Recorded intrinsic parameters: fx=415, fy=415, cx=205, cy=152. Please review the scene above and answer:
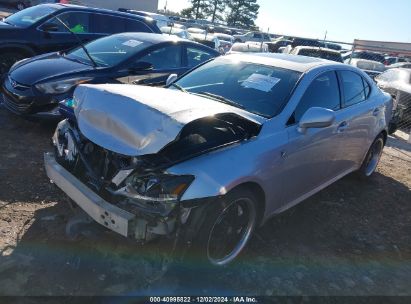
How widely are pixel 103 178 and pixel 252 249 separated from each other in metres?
1.50

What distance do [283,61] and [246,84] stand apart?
0.63 metres

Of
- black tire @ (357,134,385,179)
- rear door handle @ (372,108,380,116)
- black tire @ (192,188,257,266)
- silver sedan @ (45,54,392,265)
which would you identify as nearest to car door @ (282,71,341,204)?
silver sedan @ (45,54,392,265)

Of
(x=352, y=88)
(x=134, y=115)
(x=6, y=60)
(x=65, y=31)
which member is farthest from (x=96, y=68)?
(x=352, y=88)

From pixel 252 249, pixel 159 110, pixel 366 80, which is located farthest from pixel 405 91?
pixel 159 110

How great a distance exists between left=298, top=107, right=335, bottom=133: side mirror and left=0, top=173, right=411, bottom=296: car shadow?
1171mm

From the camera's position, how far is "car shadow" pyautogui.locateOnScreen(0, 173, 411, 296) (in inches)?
122

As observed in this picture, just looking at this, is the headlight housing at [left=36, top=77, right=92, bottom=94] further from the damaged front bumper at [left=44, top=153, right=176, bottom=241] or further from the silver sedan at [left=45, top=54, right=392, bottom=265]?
the damaged front bumper at [left=44, top=153, right=176, bottom=241]

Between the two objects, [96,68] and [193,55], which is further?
[193,55]

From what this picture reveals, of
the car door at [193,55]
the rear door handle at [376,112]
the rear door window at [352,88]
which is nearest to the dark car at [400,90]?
the rear door handle at [376,112]

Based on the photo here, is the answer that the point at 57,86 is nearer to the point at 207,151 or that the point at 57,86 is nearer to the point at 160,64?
the point at 160,64

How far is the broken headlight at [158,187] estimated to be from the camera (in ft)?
9.41

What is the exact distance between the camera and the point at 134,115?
316 cm

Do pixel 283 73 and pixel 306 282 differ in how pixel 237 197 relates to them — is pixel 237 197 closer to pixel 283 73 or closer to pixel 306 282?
pixel 306 282

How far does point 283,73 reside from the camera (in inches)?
165
